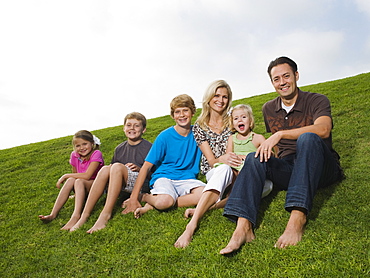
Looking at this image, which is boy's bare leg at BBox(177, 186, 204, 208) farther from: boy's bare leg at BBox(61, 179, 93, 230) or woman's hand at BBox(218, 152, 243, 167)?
boy's bare leg at BBox(61, 179, 93, 230)

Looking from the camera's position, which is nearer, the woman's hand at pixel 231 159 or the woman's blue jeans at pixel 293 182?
the woman's blue jeans at pixel 293 182

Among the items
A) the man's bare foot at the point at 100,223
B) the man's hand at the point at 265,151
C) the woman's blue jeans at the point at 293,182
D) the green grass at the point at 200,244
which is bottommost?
the green grass at the point at 200,244

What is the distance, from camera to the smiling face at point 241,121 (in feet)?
14.3

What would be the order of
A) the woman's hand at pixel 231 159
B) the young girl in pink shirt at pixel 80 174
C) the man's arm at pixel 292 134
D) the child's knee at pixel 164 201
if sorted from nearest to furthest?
the man's arm at pixel 292 134 < the woman's hand at pixel 231 159 < the child's knee at pixel 164 201 < the young girl in pink shirt at pixel 80 174

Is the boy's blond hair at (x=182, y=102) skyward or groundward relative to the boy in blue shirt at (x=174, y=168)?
skyward

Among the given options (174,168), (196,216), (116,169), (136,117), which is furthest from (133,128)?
(196,216)

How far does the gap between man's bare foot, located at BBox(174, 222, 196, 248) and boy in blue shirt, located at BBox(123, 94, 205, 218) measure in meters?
0.94

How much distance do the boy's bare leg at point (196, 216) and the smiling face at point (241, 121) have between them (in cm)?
121

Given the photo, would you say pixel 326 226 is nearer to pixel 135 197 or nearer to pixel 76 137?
pixel 135 197

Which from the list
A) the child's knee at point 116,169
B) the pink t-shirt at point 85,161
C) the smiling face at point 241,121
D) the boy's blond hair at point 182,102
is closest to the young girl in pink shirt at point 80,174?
Answer: the pink t-shirt at point 85,161

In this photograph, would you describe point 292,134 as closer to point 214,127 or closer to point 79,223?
point 214,127

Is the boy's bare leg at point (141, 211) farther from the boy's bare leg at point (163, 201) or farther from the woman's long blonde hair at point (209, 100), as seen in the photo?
the woman's long blonde hair at point (209, 100)

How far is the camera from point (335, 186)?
4.14 m

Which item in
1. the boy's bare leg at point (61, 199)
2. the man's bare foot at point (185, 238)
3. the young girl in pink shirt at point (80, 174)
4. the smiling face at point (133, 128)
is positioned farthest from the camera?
the smiling face at point (133, 128)
